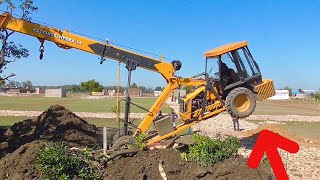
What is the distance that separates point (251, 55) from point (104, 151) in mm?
5494

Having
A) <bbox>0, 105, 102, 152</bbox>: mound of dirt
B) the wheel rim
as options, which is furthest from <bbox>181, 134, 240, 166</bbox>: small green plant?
<bbox>0, 105, 102, 152</bbox>: mound of dirt

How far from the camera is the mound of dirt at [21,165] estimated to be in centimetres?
786

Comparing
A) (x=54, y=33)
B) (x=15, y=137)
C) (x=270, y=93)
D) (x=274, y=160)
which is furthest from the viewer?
(x=15, y=137)

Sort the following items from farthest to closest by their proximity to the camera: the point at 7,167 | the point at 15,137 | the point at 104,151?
the point at 15,137
the point at 104,151
the point at 7,167

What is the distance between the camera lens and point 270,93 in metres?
12.1

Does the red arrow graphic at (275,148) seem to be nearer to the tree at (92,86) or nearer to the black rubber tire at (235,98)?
the black rubber tire at (235,98)

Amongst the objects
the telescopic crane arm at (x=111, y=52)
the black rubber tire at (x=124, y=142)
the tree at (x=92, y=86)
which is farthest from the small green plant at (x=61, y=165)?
the tree at (x=92, y=86)

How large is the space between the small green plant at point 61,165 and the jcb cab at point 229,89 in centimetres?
412

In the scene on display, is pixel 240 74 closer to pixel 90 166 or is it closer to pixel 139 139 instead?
pixel 139 139

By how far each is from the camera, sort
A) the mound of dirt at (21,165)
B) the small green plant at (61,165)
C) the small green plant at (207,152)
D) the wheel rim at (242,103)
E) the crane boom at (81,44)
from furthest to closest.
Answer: the wheel rim at (242,103) → the crane boom at (81,44) → the small green plant at (207,152) → the mound of dirt at (21,165) → the small green plant at (61,165)

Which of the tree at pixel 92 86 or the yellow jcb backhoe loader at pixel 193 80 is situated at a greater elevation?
the tree at pixel 92 86

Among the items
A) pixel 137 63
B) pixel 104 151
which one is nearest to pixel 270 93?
pixel 137 63

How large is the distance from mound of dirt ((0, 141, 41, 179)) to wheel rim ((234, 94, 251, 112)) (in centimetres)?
573

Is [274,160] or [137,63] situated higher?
[137,63]
